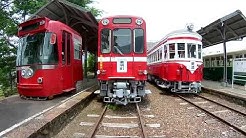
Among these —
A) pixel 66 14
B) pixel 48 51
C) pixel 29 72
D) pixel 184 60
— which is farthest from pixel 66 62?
pixel 184 60

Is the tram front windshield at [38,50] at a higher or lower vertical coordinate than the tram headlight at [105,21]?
lower

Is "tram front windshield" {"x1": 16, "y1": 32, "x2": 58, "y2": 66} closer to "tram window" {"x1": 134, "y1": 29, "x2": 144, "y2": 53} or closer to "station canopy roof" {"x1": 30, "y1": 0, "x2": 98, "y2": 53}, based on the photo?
"station canopy roof" {"x1": 30, "y1": 0, "x2": 98, "y2": 53}

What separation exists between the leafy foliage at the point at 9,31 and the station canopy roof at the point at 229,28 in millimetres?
11089

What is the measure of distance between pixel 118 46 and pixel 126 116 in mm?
2785

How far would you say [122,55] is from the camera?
41.9 ft

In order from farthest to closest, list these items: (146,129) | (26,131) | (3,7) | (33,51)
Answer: (3,7), (33,51), (146,129), (26,131)

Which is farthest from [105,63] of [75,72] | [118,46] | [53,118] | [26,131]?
[26,131]

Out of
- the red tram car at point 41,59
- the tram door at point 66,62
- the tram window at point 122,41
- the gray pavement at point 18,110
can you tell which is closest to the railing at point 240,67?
the tram window at point 122,41

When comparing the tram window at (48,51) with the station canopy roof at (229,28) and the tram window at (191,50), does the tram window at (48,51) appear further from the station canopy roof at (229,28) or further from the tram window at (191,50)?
the station canopy roof at (229,28)

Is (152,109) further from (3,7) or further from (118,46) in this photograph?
(3,7)

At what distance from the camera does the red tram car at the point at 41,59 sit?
12523mm

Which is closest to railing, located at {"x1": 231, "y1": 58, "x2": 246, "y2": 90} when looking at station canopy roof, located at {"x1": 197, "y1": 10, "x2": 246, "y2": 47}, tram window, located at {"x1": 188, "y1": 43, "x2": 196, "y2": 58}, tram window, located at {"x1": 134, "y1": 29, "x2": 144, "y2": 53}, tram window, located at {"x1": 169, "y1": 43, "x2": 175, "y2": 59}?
station canopy roof, located at {"x1": 197, "y1": 10, "x2": 246, "y2": 47}

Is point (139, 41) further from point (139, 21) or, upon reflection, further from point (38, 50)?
point (38, 50)

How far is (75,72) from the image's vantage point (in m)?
16.0
